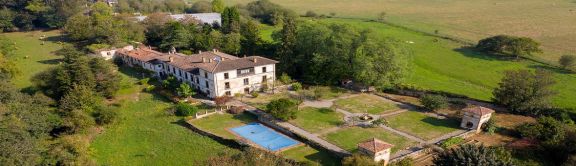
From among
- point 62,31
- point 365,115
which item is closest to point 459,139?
point 365,115

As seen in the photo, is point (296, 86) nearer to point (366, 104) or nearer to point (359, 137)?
point (366, 104)

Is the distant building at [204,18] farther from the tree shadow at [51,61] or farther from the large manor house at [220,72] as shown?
the large manor house at [220,72]

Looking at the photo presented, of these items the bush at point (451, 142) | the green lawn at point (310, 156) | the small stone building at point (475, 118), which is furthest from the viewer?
the small stone building at point (475, 118)

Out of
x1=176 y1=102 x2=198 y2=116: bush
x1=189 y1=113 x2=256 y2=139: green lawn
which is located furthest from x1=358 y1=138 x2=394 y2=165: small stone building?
x1=176 y1=102 x2=198 y2=116: bush

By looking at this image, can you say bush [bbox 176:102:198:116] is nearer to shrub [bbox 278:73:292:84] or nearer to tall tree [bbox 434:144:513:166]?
shrub [bbox 278:73:292:84]

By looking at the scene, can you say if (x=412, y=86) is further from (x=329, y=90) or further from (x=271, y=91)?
(x=271, y=91)

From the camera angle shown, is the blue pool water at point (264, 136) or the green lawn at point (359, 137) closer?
the green lawn at point (359, 137)


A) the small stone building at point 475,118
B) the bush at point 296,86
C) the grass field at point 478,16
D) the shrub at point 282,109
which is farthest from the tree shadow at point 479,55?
the shrub at point 282,109
